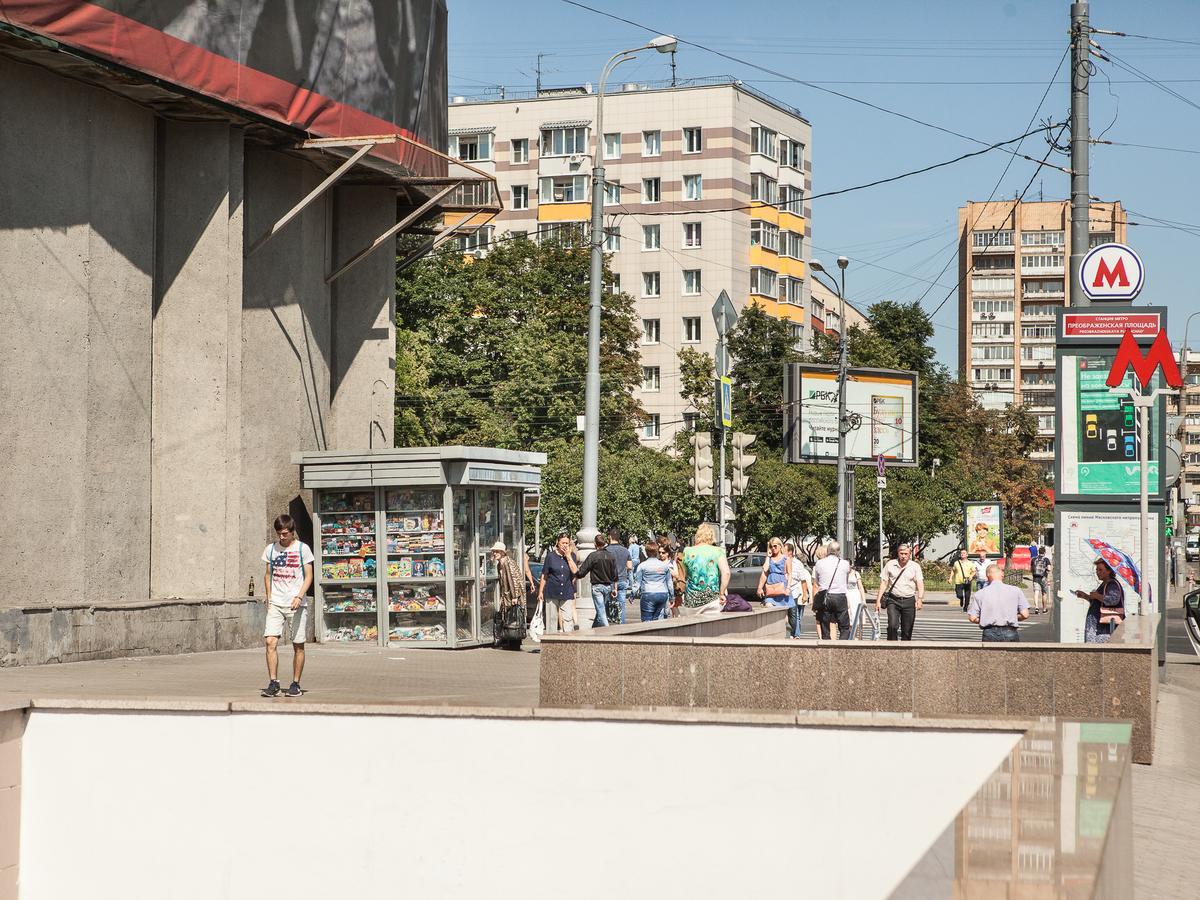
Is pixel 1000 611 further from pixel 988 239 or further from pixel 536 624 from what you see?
pixel 988 239

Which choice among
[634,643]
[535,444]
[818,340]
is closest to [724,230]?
[818,340]

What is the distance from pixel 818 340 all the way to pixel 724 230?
813 cm

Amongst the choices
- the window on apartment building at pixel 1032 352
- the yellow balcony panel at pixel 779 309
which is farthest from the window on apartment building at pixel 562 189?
the window on apartment building at pixel 1032 352

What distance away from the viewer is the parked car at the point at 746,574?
40.3 metres

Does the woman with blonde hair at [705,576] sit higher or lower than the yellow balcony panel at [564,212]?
lower

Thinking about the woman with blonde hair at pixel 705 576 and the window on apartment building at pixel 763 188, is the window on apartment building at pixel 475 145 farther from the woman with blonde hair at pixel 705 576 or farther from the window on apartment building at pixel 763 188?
the woman with blonde hair at pixel 705 576

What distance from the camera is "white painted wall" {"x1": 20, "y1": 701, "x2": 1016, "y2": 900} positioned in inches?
392

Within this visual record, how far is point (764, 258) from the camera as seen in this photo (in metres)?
76.9

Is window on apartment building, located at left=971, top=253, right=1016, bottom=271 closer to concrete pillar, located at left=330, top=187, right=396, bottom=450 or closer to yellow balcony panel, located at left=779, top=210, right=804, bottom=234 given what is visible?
yellow balcony panel, located at left=779, top=210, right=804, bottom=234

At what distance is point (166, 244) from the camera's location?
1955cm

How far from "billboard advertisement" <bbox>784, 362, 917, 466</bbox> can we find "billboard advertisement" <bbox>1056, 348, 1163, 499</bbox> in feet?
97.8

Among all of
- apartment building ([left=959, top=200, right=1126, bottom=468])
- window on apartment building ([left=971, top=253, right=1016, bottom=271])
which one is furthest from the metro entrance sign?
window on apartment building ([left=971, top=253, right=1016, bottom=271])

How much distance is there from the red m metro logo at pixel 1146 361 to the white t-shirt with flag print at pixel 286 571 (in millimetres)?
9824

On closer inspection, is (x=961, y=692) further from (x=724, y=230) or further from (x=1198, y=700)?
(x=724, y=230)
